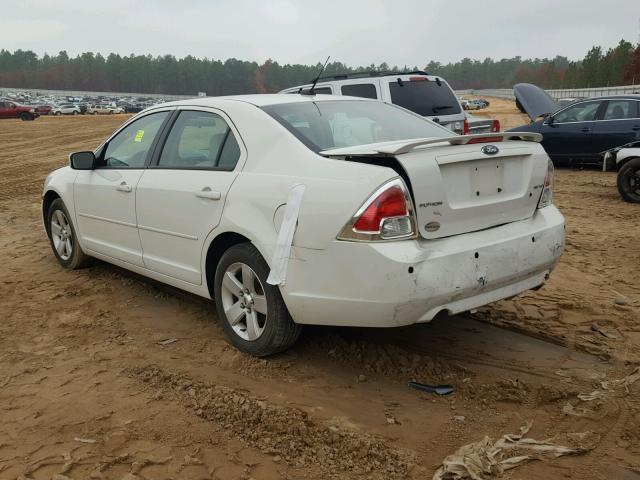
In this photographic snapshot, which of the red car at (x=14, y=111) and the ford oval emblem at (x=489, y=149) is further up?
the ford oval emblem at (x=489, y=149)

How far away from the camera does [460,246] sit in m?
3.33

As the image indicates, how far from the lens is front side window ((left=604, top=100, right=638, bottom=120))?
1259 centimetres

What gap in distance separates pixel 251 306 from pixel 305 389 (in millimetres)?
649

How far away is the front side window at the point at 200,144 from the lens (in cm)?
407

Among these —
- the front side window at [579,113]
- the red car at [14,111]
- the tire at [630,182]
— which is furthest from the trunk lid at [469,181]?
the red car at [14,111]

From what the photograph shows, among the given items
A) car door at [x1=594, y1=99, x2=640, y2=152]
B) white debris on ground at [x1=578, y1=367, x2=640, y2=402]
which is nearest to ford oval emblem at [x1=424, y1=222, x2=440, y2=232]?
white debris on ground at [x1=578, y1=367, x2=640, y2=402]

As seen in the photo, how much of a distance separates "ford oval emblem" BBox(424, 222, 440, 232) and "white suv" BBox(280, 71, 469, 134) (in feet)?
23.6

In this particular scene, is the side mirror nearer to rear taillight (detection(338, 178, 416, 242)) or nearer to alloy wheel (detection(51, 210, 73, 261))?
alloy wheel (detection(51, 210, 73, 261))

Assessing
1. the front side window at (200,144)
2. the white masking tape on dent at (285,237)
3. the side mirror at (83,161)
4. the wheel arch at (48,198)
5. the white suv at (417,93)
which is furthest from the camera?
the white suv at (417,93)

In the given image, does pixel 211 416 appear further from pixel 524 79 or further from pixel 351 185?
pixel 524 79

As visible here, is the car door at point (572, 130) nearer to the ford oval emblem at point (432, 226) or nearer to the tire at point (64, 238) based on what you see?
the tire at point (64, 238)

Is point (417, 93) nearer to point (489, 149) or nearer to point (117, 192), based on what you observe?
point (117, 192)

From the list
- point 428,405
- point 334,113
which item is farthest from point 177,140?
point 428,405

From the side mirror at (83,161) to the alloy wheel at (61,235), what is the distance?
832 millimetres
